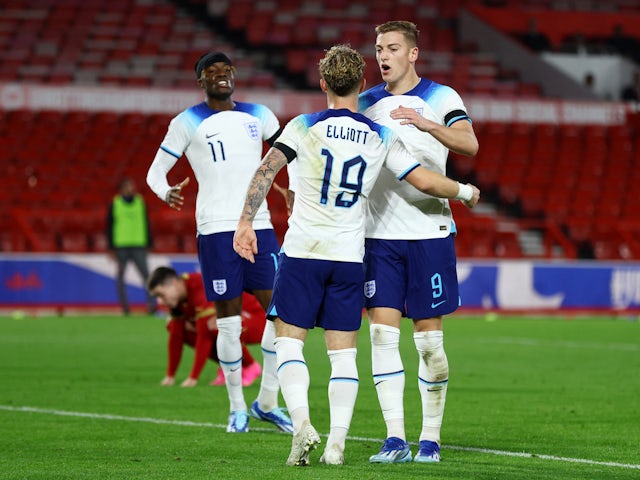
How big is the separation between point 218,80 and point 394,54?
176 centimetres

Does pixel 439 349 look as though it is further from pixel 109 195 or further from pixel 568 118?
pixel 568 118

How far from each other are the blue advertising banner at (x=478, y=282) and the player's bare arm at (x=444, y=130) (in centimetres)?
1409

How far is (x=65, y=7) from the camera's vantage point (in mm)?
32688

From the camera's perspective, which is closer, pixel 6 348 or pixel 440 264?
pixel 440 264

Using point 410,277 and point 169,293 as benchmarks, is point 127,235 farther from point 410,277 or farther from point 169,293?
point 410,277

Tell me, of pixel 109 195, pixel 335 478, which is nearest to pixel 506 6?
pixel 109 195

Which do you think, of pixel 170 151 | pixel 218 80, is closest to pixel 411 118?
pixel 218 80

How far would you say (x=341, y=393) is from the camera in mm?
6238

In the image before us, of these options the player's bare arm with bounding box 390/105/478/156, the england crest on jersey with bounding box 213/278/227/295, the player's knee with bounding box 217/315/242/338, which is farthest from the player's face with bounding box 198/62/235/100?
the player's bare arm with bounding box 390/105/478/156

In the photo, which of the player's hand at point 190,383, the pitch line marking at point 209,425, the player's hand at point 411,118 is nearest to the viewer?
the player's hand at point 411,118

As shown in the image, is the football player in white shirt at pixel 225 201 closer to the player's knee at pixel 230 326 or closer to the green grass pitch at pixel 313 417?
the player's knee at pixel 230 326

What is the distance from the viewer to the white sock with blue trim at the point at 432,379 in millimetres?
6582

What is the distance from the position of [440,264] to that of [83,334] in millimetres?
10453

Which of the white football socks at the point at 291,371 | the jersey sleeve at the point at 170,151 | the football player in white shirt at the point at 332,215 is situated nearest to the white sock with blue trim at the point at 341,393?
the football player in white shirt at the point at 332,215
